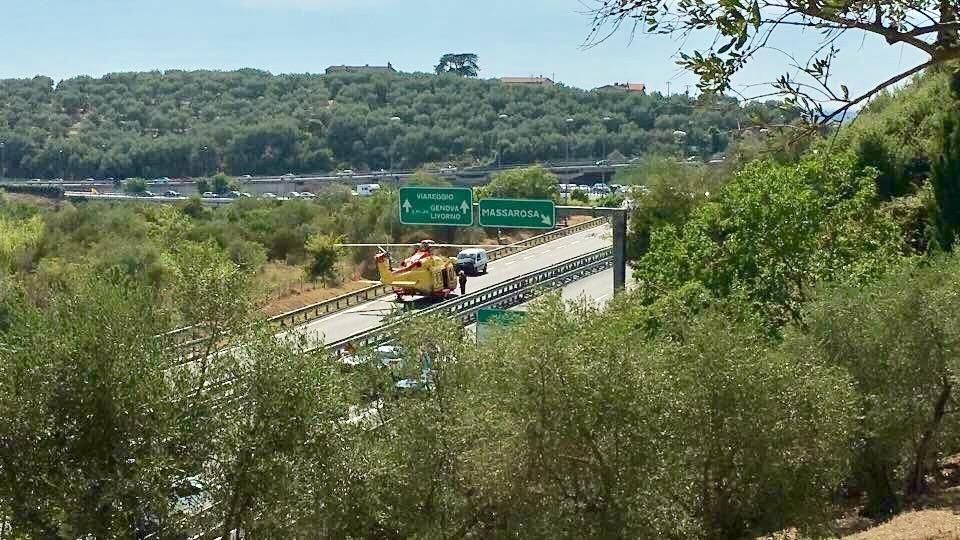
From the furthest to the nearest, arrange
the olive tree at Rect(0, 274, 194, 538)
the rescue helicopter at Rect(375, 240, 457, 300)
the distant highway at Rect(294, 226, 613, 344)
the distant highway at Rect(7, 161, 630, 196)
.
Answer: the distant highway at Rect(7, 161, 630, 196) < the rescue helicopter at Rect(375, 240, 457, 300) < the distant highway at Rect(294, 226, 613, 344) < the olive tree at Rect(0, 274, 194, 538)

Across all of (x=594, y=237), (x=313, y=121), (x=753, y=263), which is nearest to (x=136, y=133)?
(x=313, y=121)

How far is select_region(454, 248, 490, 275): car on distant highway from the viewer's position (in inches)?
2090

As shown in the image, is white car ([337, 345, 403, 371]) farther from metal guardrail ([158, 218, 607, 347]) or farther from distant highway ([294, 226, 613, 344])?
distant highway ([294, 226, 613, 344])

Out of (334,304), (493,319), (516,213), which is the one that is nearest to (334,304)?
(334,304)

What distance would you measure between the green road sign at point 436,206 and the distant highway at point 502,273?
9.57 feet

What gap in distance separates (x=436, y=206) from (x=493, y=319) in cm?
1402

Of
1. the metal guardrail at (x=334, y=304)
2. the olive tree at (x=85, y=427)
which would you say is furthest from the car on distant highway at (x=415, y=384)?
the olive tree at (x=85, y=427)

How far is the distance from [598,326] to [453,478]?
2914 mm

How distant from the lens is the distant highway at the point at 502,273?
39.5 m

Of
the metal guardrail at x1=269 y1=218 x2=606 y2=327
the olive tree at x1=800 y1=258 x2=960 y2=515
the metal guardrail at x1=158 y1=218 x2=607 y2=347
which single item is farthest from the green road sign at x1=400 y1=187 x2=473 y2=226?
the olive tree at x1=800 y1=258 x2=960 y2=515

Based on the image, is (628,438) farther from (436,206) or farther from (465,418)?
(436,206)

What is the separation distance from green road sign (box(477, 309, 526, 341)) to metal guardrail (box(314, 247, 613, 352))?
374cm

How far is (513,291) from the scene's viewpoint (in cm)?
3794

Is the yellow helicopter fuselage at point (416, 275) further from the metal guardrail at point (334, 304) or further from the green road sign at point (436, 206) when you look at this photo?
the green road sign at point (436, 206)
